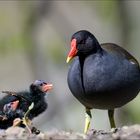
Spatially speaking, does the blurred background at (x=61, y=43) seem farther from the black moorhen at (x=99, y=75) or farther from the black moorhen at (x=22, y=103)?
the black moorhen at (x=99, y=75)

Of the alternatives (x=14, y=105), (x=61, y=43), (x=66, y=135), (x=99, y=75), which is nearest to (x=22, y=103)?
(x=14, y=105)

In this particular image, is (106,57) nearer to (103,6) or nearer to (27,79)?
(103,6)

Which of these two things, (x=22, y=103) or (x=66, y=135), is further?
(x=22, y=103)

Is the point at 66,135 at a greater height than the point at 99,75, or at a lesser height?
lesser

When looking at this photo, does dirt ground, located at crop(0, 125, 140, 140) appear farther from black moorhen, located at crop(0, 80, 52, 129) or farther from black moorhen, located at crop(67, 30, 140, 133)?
black moorhen, located at crop(67, 30, 140, 133)

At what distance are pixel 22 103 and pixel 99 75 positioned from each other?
3.72 ft

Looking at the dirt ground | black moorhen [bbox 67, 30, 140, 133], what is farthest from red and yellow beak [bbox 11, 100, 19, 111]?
the dirt ground

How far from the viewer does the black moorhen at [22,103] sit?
37.7ft

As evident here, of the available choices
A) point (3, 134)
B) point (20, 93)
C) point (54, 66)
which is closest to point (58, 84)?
point (54, 66)

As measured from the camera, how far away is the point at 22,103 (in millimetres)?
11719

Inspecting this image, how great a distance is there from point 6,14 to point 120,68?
40.3 feet

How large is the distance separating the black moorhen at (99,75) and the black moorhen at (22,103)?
1.55 feet

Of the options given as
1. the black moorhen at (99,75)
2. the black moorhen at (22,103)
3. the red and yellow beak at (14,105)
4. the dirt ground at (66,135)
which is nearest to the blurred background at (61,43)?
the black moorhen at (22,103)

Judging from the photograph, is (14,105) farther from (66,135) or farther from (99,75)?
(66,135)
